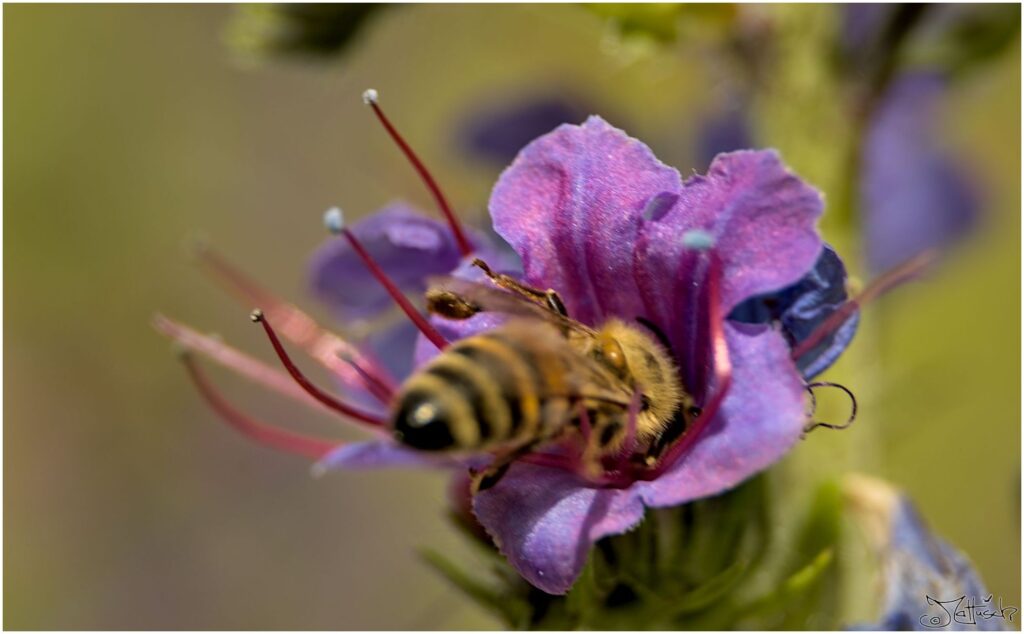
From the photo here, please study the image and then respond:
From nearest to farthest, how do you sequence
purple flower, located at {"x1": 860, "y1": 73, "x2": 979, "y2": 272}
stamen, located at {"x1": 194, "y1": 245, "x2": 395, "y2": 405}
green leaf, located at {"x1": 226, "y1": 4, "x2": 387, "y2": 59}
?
stamen, located at {"x1": 194, "y1": 245, "x2": 395, "y2": 405} → green leaf, located at {"x1": 226, "y1": 4, "x2": 387, "y2": 59} → purple flower, located at {"x1": 860, "y1": 73, "x2": 979, "y2": 272}

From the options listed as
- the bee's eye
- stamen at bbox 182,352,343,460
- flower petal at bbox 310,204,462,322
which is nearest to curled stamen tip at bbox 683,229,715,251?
the bee's eye

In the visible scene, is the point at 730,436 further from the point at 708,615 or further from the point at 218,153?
the point at 218,153

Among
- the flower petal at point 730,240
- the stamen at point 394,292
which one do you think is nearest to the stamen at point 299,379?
the stamen at point 394,292

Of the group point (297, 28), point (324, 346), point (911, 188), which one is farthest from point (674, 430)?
point (911, 188)

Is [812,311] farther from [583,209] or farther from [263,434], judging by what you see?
[263,434]

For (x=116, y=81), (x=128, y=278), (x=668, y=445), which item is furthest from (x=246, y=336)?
(x=668, y=445)

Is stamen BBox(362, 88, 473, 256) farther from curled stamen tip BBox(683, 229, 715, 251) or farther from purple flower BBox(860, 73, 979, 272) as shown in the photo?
purple flower BBox(860, 73, 979, 272)

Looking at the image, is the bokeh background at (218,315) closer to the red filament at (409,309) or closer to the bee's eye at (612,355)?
the red filament at (409,309)
